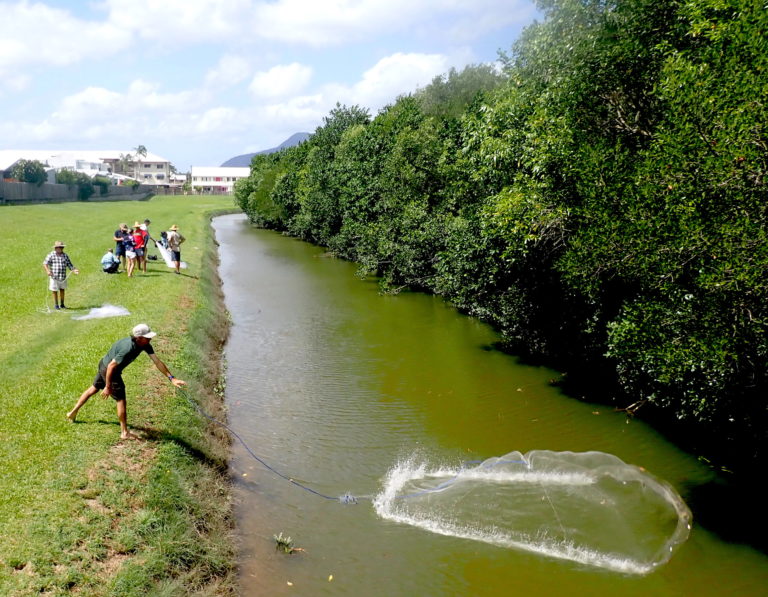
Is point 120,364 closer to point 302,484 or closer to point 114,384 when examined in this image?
point 114,384

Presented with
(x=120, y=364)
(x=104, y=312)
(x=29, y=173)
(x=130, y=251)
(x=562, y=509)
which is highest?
(x=29, y=173)

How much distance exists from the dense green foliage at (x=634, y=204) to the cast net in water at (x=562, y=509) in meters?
2.19

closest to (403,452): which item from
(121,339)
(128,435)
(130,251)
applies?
(128,435)

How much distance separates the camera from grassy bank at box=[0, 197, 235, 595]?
849 cm

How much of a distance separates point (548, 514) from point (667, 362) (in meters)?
3.48

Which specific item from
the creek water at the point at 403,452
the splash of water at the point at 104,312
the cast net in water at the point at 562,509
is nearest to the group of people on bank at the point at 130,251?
the creek water at the point at 403,452

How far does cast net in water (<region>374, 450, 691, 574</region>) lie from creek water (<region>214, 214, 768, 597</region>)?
0.19 feet

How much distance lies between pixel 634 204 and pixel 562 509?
5.93 meters

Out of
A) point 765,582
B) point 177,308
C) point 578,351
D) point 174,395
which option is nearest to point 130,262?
point 177,308

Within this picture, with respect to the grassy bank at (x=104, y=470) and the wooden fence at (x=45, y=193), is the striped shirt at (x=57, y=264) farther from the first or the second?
the wooden fence at (x=45, y=193)

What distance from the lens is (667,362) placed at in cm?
1048

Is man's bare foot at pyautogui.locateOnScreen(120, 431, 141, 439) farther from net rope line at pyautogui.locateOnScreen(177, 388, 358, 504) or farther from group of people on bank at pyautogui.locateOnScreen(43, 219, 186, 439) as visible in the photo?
net rope line at pyautogui.locateOnScreen(177, 388, 358, 504)

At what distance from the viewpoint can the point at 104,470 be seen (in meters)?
10.6

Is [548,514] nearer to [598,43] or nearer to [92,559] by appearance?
[92,559]
